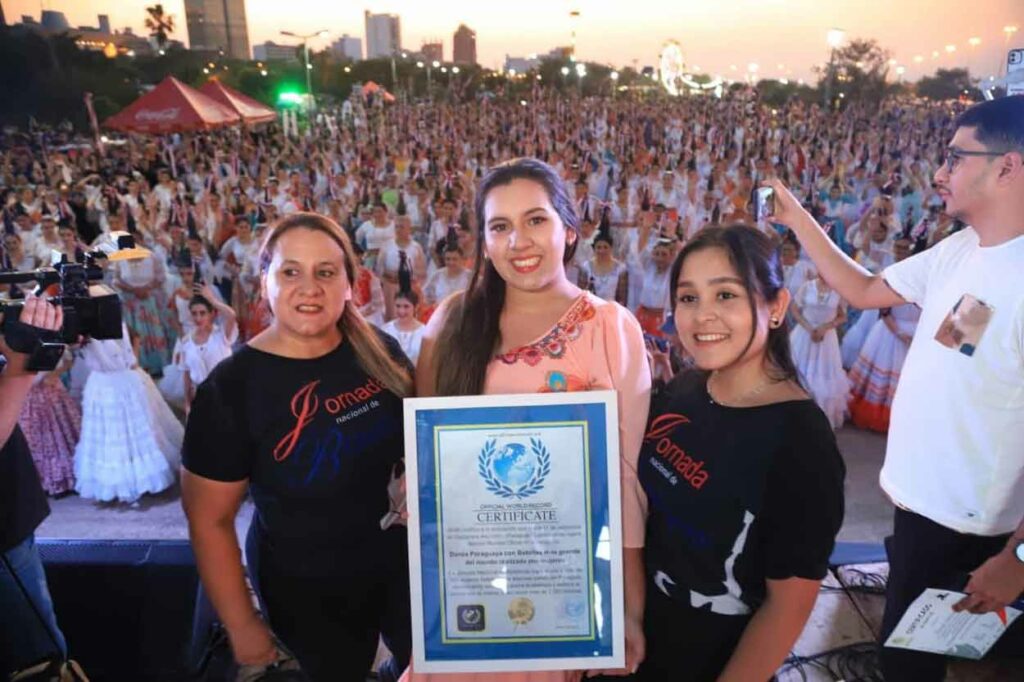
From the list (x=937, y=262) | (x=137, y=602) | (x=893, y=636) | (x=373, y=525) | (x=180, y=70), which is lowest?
(x=137, y=602)

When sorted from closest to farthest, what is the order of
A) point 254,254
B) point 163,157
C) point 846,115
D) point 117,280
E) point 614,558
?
point 614,558
point 117,280
point 254,254
point 163,157
point 846,115

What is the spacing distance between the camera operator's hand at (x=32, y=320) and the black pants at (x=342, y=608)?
78 cm

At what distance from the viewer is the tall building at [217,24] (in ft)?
160

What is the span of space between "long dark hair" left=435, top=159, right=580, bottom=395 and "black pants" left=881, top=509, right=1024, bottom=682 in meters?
1.36

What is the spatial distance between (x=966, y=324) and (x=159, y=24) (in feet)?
129

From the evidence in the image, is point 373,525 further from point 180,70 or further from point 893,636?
point 180,70

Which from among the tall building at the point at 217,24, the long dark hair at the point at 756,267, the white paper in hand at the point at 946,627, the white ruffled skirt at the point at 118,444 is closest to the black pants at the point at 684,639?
the long dark hair at the point at 756,267

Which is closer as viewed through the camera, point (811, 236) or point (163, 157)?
point (811, 236)

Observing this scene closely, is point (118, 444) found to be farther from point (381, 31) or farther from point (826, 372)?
point (381, 31)

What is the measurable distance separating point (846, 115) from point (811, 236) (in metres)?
17.8

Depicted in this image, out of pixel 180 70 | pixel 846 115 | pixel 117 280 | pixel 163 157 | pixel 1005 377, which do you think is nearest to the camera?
pixel 1005 377

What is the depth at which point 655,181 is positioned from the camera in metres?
9.84

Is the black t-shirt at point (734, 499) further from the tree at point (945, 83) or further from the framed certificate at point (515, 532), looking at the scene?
the tree at point (945, 83)

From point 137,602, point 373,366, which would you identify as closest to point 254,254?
point 137,602
